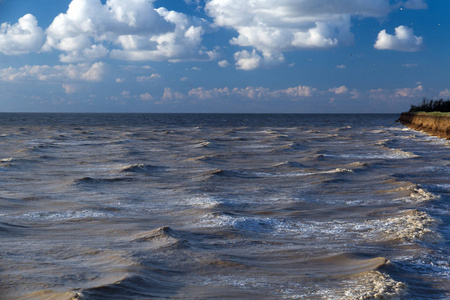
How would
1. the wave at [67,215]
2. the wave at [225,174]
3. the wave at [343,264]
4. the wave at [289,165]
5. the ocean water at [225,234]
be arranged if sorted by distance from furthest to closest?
the wave at [289,165]
the wave at [225,174]
the wave at [67,215]
the wave at [343,264]
the ocean water at [225,234]

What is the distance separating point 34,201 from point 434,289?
35.2 ft

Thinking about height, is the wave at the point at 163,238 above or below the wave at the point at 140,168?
below

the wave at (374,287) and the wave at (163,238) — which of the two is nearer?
the wave at (374,287)

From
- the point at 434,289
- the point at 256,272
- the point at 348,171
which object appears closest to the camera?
the point at 434,289

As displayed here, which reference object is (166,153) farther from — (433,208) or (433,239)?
(433,239)

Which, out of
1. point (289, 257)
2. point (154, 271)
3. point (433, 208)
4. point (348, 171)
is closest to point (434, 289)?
point (289, 257)

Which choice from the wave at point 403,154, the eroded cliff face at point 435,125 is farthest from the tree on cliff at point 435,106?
the wave at point 403,154

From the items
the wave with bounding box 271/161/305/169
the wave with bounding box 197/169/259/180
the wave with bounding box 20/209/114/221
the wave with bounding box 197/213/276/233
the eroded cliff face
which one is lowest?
the wave with bounding box 20/209/114/221

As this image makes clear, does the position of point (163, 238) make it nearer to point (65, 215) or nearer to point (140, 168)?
point (65, 215)

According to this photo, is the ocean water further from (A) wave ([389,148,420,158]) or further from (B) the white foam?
(A) wave ([389,148,420,158])

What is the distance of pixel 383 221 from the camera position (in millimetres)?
11961

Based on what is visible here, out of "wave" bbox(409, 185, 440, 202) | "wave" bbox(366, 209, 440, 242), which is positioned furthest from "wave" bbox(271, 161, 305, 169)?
"wave" bbox(366, 209, 440, 242)

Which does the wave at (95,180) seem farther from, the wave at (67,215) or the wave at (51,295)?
the wave at (51,295)

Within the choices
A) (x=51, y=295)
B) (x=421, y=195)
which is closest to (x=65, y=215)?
(x=51, y=295)
